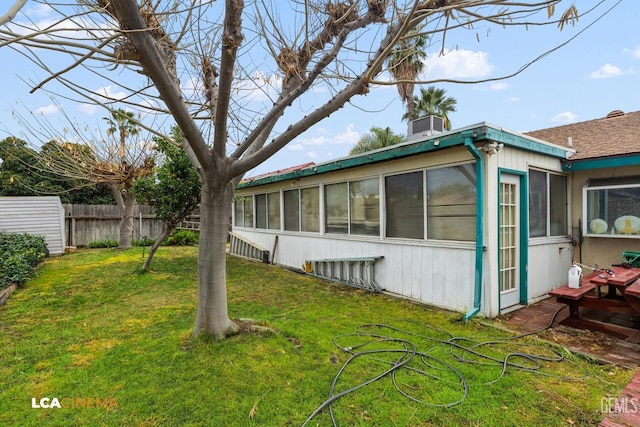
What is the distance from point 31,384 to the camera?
277 cm

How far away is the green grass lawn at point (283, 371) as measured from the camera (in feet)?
7.68

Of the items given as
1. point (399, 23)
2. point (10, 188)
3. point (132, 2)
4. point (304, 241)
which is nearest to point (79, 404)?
point (132, 2)

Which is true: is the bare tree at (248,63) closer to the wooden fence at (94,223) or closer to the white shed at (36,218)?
the white shed at (36,218)

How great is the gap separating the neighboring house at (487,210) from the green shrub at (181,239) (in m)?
10.3

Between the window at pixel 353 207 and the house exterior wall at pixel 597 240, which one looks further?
the window at pixel 353 207

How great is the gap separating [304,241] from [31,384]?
594 centimetres

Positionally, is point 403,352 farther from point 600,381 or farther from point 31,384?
point 31,384

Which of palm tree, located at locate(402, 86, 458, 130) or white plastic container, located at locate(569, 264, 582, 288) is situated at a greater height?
palm tree, located at locate(402, 86, 458, 130)

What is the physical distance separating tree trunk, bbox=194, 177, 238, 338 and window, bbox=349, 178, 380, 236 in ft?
11.2

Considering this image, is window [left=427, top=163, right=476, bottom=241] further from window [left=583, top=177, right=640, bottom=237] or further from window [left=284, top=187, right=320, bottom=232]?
window [left=284, top=187, right=320, bottom=232]

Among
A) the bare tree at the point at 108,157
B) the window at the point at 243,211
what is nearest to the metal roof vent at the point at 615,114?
the window at the point at 243,211

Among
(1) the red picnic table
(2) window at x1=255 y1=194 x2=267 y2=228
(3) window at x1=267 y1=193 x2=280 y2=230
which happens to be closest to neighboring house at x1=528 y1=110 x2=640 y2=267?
(1) the red picnic table

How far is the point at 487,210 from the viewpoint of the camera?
434cm

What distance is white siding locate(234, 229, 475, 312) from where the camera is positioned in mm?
4629
